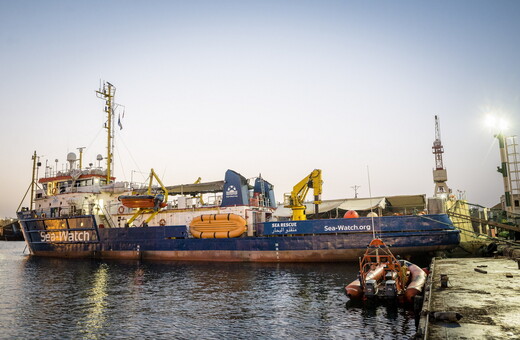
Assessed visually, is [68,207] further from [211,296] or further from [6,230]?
[6,230]

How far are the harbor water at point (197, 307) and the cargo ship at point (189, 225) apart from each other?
2788 millimetres

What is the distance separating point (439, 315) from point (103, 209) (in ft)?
111

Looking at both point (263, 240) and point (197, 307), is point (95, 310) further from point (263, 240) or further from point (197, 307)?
point (263, 240)

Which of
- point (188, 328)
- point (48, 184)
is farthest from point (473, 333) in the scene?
point (48, 184)

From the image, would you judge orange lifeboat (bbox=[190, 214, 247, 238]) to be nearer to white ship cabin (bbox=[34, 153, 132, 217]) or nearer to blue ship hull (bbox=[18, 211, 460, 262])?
blue ship hull (bbox=[18, 211, 460, 262])

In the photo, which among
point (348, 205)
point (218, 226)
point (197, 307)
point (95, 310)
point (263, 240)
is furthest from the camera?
point (348, 205)

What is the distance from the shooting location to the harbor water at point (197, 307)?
1128cm

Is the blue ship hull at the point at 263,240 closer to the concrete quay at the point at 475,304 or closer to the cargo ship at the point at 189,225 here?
the cargo ship at the point at 189,225

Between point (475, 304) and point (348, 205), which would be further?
point (348, 205)

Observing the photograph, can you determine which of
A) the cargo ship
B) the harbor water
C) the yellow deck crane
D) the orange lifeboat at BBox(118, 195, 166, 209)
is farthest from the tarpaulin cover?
the harbor water

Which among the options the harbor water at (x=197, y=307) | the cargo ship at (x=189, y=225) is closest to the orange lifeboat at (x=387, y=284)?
the harbor water at (x=197, y=307)

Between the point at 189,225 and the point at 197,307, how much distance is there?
1650 cm

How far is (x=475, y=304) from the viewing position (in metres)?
9.46

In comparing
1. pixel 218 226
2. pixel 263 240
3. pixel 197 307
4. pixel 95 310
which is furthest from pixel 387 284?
pixel 218 226
